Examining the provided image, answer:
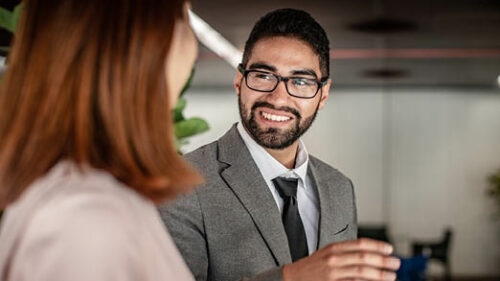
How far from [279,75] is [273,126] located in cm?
15

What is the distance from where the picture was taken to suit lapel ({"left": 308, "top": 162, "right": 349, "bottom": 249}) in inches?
69.6

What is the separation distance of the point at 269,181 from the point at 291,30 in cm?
45

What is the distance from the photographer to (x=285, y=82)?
1.81 meters

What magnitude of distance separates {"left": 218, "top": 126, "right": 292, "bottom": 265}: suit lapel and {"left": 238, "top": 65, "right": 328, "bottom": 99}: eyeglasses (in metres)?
0.15

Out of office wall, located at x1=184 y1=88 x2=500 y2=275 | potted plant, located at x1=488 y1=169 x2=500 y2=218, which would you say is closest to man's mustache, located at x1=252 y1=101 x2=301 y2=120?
office wall, located at x1=184 y1=88 x2=500 y2=275

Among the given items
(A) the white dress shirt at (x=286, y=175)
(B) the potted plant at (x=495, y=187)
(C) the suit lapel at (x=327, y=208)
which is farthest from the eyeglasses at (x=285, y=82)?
(B) the potted plant at (x=495, y=187)

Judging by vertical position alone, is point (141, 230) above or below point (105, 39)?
below

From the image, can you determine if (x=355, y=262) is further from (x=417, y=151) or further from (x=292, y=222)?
(x=417, y=151)

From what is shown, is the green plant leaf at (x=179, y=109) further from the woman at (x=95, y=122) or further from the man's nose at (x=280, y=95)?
the woman at (x=95, y=122)

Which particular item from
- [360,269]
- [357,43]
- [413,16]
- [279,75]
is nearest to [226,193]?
[279,75]

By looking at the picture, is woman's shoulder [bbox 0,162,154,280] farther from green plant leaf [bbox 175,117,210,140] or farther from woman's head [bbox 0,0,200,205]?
green plant leaf [bbox 175,117,210,140]

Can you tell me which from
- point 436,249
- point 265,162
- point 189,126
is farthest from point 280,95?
point 436,249

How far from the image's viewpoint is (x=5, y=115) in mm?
838

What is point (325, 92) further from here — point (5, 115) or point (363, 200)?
point (363, 200)
